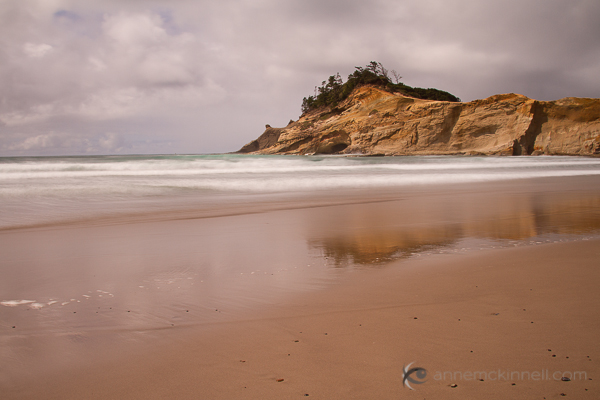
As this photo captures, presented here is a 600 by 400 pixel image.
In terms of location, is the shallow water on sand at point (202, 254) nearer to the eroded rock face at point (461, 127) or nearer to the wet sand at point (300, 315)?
the wet sand at point (300, 315)

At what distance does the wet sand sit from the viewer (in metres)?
1.48

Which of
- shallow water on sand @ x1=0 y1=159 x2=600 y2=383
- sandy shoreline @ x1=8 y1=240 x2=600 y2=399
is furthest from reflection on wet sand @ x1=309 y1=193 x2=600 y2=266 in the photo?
sandy shoreline @ x1=8 y1=240 x2=600 y2=399

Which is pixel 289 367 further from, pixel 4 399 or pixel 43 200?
pixel 43 200

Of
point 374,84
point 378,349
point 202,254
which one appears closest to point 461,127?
point 374,84

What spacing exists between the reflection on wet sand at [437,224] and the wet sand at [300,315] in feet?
0.18

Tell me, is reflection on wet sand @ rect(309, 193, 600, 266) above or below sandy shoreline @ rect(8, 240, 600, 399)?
above

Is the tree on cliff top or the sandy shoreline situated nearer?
the sandy shoreline

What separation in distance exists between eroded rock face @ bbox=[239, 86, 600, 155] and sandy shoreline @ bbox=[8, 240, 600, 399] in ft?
117

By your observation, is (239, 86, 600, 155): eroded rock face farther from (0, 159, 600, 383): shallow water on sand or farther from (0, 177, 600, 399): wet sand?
(0, 177, 600, 399): wet sand

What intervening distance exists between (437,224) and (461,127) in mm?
34696

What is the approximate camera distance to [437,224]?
4938mm

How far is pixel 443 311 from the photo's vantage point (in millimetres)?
2086

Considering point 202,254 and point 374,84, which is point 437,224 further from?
point 374,84

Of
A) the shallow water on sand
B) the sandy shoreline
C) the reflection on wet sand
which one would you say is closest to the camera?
the sandy shoreline
